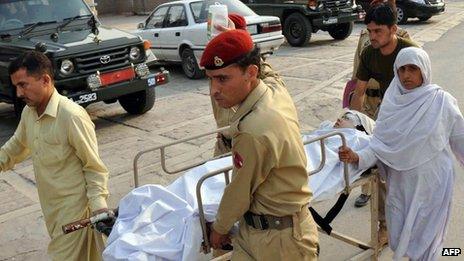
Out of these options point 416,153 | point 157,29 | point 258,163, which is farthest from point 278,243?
point 157,29

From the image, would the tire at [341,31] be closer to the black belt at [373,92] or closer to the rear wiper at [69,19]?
the rear wiper at [69,19]

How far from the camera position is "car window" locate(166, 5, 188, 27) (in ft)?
34.5

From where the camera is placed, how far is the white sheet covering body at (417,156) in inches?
127

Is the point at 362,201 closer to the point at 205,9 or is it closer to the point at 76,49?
the point at 76,49

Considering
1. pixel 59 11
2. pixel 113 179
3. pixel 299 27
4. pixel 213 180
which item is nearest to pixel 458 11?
pixel 299 27

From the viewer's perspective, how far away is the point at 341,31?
45.7 ft

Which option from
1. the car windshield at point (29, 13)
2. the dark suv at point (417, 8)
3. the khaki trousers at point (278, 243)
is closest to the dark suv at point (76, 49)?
the car windshield at point (29, 13)

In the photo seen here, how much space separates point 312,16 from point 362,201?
9.23 meters

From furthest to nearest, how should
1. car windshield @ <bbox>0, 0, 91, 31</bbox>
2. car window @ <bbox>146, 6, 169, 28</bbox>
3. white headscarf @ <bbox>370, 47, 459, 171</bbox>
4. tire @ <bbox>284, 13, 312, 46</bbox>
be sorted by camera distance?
tire @ <bbox>284, 13, 312, 46</bbox> → car window @ <bbox>146, 6, 169, 28</bbox> → car windshield @ <bbox>0, 0, 91, 31</bbox> → white headscarf @ <bbox>370, 47, 459, 171</bbox>

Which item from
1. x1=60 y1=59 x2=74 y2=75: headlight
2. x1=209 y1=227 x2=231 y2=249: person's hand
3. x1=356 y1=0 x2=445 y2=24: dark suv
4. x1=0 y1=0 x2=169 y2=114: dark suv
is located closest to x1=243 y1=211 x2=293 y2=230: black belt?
x1=209 y1=227 x2=231 y2=249: person's hand

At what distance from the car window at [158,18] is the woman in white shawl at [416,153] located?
831 cm

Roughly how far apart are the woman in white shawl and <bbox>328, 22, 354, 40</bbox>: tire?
427 inches

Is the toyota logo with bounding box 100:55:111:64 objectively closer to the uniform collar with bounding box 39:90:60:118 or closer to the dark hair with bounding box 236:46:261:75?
the uniform collar with bounding box 39:90:60:118

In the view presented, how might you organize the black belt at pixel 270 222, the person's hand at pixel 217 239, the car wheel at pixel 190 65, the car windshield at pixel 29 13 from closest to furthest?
the black belt at pixel 270 222 → the person's hand at pixel 217 239 → the car windshield at pixel 29 13 → the car wheel at pixel 190 65
